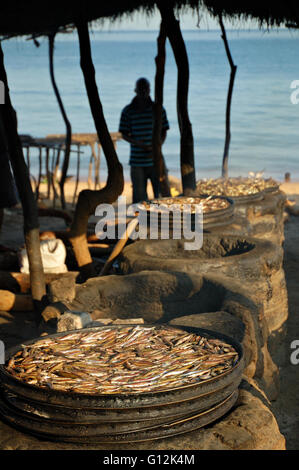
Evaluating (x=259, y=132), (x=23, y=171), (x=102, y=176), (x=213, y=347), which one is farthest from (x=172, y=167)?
(x=213, y=347)

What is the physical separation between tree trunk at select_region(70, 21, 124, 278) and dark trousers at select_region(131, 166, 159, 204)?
2233 mm

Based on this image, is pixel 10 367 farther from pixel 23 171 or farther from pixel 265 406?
pixel 23 171

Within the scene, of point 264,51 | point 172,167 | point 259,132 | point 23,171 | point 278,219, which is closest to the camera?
point 23,171

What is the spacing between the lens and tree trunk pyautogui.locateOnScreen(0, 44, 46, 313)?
502cm

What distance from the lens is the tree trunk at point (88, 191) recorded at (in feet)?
18.2

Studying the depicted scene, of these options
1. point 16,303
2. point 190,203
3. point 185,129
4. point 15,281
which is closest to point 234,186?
point 185,129

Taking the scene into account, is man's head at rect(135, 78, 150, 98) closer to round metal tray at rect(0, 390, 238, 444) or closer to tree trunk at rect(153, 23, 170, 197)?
tree trunk at rect(153, 23, 170, 197)

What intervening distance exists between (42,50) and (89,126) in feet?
233

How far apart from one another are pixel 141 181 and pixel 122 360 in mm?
5702

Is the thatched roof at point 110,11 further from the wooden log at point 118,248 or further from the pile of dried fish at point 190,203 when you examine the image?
the wooden log at point 118,248

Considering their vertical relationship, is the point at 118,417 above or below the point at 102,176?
above

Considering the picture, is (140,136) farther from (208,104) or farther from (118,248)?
(208,104)

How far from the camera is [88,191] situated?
236 inches

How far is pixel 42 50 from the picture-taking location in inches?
4001
